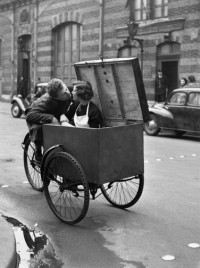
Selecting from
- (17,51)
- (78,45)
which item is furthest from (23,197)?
(17,51)

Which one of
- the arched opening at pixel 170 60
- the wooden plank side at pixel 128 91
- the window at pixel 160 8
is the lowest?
the wooden plank side at pixel 128 91

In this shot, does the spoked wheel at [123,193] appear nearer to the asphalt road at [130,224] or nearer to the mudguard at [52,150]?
the asphalt road at [130,224]

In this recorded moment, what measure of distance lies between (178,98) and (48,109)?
7.94 metres

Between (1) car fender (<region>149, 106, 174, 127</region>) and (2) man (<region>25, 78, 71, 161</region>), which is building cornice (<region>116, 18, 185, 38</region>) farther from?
(2) man (<region>25, 78, 71, 161</region>)

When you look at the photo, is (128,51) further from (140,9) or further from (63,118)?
(63,118)

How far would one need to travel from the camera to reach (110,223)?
478 cm

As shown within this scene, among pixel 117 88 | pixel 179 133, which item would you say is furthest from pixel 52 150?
pixel 179 133

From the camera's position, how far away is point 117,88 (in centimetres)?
519

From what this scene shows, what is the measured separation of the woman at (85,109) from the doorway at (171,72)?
13.8 meters

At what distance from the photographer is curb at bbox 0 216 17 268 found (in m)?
3.47

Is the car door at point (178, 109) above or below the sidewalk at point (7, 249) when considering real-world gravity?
above

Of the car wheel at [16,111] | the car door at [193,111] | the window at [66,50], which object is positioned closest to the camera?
the car door at [193,111]

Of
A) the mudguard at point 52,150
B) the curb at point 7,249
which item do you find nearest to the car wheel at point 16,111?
the mudguard at point 52,150

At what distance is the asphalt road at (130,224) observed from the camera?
12.6 ft
